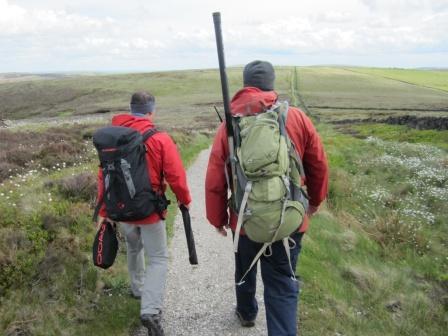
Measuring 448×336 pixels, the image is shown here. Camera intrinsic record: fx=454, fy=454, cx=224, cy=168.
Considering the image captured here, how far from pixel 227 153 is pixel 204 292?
9.48ft

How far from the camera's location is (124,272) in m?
6.45

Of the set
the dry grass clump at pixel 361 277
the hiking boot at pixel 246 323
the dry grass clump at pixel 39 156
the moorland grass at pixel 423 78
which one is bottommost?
the moorland grass at pixel 423 78

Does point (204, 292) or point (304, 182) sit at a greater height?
point (304, 182)

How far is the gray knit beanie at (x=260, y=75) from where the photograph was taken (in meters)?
4.06

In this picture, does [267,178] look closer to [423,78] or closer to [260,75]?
[260,75]

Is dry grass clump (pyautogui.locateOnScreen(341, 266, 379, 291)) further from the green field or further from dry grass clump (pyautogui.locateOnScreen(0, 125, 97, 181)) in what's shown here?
dry grass clump (pyautogui.locateOnScreen(0, 125, 97, 181))

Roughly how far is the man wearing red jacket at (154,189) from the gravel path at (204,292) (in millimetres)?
631

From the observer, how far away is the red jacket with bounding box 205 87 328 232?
4020 millimetres

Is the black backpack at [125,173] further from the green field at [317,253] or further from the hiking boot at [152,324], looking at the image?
the green field at [317,253]

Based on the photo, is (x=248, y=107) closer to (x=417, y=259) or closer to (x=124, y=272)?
(x=124, y=272)

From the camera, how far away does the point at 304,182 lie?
4434 mm

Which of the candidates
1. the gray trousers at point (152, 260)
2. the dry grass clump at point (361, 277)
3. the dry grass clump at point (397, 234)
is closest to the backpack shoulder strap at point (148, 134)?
the gray trousers at point (152, 260)

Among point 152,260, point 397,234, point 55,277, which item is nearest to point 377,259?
point 397,234

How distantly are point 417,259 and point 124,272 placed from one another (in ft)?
20.9
